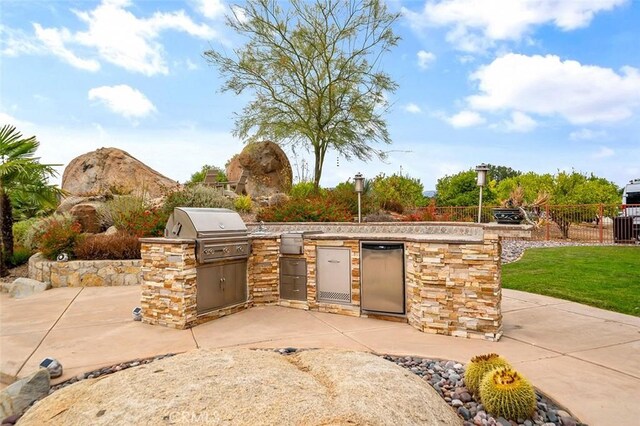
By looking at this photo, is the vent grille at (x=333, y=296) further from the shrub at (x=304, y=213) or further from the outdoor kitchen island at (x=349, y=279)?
the shrub at (x=304, y=213)

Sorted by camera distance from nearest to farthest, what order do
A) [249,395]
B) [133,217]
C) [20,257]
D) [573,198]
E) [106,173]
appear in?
[249,395] < [20,257] < [133,217] < [106,173] < [573,198]

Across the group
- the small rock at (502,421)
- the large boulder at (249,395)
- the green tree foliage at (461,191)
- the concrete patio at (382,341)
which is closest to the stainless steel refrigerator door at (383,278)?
the concrete patio at (382,341)

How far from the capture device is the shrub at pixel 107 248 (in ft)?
26.6

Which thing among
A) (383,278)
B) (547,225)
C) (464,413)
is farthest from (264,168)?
(464,413)

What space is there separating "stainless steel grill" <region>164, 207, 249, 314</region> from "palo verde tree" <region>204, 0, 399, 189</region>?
11403 mm

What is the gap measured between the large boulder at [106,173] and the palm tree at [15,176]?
22.2 feet

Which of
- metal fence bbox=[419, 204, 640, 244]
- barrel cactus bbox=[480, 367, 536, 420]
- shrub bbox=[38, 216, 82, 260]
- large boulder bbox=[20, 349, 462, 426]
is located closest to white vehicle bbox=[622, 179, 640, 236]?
metal fence bbox=[419, 204, 640, 244]

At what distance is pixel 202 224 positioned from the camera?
16.2 ft

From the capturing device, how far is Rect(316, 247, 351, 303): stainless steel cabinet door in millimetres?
5160

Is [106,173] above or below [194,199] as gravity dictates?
above

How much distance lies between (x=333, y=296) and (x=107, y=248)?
17.6 feet

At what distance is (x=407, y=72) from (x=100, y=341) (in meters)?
15.8

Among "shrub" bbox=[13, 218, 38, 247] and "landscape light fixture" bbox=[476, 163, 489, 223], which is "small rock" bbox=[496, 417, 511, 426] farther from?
"shrub" bbox=[13, 218, 38, 247]

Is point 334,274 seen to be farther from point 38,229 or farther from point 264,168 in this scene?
point 264,168
